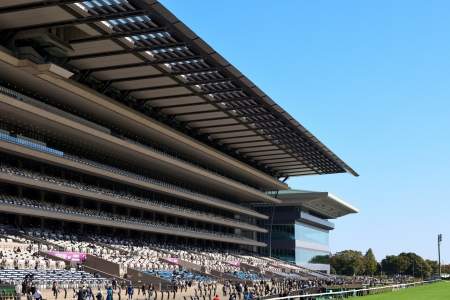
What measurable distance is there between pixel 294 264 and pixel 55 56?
7034cm

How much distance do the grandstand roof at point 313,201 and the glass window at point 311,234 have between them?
3.69 meters

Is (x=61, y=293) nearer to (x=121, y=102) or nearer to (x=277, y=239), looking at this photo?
(x=121, y=102)

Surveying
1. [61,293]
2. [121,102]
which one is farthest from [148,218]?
[61,293]

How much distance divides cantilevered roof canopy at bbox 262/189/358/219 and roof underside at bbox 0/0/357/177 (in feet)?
104

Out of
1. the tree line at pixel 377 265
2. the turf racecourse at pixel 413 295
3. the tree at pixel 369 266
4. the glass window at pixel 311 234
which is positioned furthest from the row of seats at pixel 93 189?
the tree at pixel 369 266

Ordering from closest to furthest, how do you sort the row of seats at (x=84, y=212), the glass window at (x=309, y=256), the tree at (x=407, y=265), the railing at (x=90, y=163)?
the railing at (x=90, y=163) < the row of seats at (x=84, y=212) < the glass window at (x=309, y=256) < the tree at (x=407, y=265)

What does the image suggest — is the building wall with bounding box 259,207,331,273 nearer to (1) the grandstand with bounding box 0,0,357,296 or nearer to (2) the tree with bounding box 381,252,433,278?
(1) the grandstand with bounding box 0,0,357,296

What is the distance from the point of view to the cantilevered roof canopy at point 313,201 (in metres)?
109

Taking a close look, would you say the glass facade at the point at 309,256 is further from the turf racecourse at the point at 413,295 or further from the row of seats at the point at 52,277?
the row of seats at the point at 52,277

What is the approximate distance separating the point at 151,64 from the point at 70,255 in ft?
51.7

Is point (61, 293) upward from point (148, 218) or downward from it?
downward

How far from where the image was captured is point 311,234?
386 feet

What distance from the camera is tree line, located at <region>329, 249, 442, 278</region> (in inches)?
6029

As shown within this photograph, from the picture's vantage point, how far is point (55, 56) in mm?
44219
